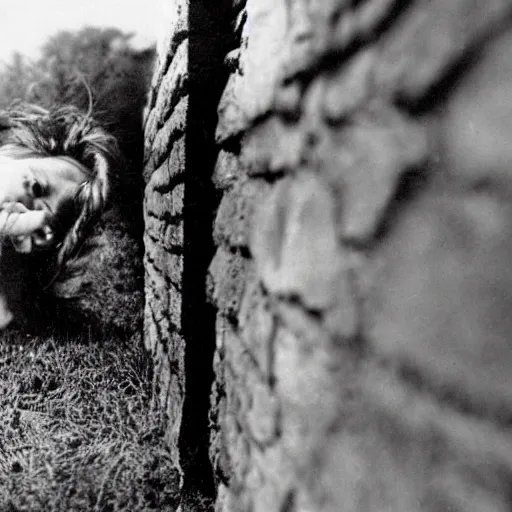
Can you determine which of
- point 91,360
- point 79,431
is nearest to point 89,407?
point 79,431

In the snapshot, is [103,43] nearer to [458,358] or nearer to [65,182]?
[65,182]

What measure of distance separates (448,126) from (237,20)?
1.07 m

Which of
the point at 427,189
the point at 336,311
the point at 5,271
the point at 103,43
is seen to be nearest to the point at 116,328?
the point at 5,271

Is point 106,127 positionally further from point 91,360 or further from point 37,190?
point 91,360

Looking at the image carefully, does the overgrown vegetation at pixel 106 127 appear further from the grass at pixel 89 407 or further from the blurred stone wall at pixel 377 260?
the blurred stone wall at pixel 377 260

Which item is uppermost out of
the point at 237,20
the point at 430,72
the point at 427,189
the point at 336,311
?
the point at 237,20

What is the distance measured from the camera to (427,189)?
615mm

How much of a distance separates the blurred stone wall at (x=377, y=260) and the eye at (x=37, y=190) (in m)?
2.07

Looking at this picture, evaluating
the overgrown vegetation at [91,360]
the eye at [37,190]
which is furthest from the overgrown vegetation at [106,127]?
the eye at [37,190]

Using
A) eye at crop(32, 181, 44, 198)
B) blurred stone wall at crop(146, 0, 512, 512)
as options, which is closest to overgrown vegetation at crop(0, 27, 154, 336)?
eye at crop(32, 181, 44, 198)

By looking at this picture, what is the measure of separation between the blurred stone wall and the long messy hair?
1980 millimetres

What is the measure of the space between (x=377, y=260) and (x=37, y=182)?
264 centimetres

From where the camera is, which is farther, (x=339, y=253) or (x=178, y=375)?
(x=178, y=375)

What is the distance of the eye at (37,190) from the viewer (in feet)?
9.54
